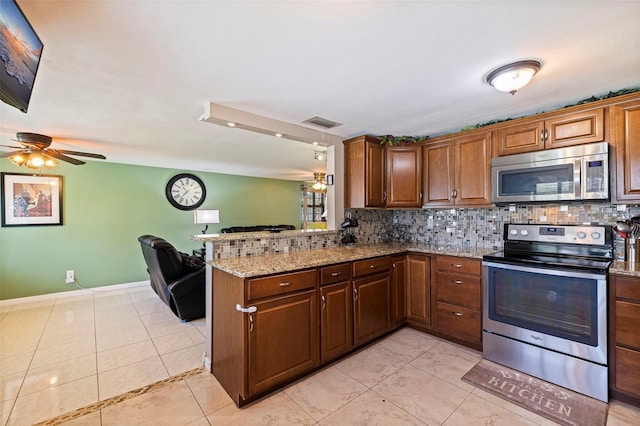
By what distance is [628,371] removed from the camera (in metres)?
1.85

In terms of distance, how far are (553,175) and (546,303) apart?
41.5 inches

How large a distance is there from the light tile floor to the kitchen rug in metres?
0.07

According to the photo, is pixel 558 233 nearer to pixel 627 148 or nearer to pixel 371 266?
pixel 627 148

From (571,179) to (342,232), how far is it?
6.95ft

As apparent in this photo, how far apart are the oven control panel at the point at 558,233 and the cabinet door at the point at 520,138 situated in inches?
27.8

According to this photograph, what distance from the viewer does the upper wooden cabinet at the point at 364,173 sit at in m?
3.18

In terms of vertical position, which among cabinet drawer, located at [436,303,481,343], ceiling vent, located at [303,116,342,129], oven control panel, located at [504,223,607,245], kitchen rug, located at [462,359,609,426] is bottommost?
kitchen rug, located at [462,359,609,426]

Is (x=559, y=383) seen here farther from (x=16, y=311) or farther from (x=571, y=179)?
(x=16, y=311)

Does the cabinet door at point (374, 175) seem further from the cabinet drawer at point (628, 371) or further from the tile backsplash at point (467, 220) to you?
the cabinet drawer at point (628, 371)

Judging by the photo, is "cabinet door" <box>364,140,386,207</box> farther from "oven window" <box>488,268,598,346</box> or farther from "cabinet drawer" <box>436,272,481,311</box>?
"oven window" <box>488,268,598,346</box>

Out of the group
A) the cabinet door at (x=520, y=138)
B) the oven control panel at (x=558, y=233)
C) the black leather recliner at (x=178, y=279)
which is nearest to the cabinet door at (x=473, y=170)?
the cabinet door at (x=520, y=138)

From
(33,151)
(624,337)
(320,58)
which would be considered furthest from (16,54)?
(624,337)

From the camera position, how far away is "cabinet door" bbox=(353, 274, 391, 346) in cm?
254

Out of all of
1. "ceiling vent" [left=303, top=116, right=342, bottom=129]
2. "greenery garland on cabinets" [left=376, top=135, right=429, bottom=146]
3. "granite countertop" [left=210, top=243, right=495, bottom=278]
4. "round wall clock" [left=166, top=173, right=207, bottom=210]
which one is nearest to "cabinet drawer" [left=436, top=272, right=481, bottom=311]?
"granite countertop" [left=210, top=243, right=495, bottom=278]
